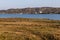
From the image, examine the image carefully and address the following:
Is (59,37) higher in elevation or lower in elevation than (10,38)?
lower

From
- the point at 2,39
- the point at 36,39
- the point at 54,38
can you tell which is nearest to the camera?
the point at 2,39

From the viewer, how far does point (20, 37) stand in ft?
68.5

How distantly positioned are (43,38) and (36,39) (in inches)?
48.2

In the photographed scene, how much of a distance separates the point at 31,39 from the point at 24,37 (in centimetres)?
73

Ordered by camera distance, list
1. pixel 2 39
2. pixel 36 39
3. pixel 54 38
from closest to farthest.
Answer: pixel 2 39
pixel 36 39
pixel 54 38

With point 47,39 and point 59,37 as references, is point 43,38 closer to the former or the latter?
point 47,39

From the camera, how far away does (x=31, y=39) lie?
21.0 m

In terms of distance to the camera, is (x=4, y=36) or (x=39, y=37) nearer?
(x=4, y=36)

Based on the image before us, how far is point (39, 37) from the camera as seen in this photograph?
2275 cm

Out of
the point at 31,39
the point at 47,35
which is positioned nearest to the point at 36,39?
the point at 31,39

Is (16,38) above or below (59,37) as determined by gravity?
above

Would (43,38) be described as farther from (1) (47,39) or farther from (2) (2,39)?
(2) (2,39)

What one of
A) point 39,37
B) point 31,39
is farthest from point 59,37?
point 31,39

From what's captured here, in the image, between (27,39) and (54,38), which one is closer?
(27,39)
